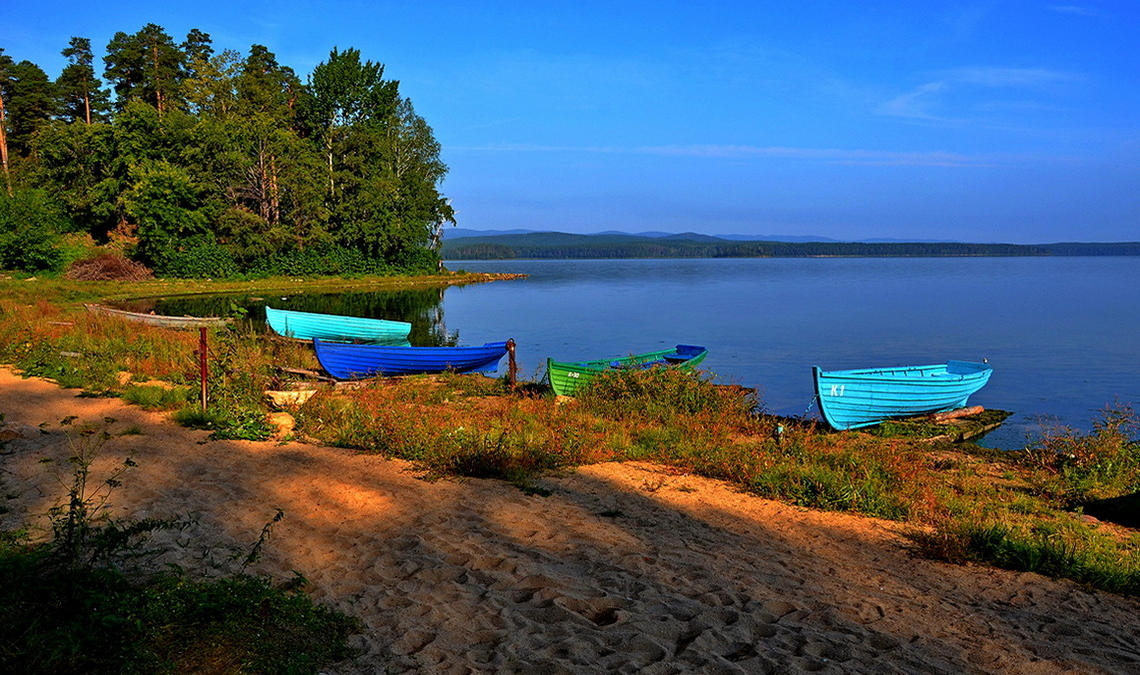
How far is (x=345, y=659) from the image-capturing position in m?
4.87

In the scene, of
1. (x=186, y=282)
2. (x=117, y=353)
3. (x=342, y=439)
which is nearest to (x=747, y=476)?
(x=342, y=439)

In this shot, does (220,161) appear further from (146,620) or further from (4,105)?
(146,620)

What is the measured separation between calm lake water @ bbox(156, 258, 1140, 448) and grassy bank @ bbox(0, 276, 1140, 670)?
3.80 metres

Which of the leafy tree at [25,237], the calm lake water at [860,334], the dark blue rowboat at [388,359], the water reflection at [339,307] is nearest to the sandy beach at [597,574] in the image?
the dark blue rowboat at [388,359]

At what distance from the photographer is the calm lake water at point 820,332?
22.5 metres

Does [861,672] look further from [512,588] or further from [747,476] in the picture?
[747,476]

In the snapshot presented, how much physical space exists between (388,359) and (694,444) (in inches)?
406

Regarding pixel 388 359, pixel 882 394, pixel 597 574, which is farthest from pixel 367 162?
pixel 597 574

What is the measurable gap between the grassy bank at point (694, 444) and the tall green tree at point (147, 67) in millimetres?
51965

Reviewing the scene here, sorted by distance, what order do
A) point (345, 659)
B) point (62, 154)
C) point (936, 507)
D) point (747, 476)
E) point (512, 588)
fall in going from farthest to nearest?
point (62, 154) < point (747, 476) < point (936, 507) < point (512, 588) < point (345, 659)

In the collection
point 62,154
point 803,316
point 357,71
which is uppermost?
point 357,71

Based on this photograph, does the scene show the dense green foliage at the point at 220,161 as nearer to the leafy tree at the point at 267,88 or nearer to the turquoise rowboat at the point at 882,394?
the leafy tree at the point at 267,88

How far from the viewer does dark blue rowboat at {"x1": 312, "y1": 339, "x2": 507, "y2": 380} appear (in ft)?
62.5

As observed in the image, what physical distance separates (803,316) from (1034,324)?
12706 millimetres
